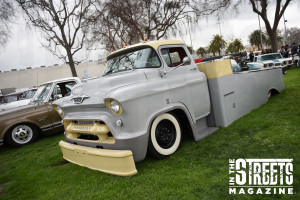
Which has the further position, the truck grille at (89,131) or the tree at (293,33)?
the tree at (293,33)

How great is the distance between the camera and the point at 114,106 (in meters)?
2.79

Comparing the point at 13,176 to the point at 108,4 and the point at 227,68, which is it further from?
the point at 108,4

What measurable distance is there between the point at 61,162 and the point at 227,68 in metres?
4.03

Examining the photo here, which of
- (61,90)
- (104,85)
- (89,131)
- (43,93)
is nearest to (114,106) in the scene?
(104,85)

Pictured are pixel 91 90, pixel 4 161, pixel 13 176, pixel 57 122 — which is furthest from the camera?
pixel 57 122

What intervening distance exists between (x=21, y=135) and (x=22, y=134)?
39 mm

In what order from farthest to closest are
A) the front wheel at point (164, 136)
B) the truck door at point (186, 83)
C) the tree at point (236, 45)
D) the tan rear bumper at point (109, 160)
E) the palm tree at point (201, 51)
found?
the palm tree at point (201, 51), the tree at point (236, 45), the truck door at point (186, 83), the front wheel at point (164, 136), the tan rear bumper at point (109, 160)

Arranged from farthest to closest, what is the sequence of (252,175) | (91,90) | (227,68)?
(227,68)
(91,90)
(252,175)

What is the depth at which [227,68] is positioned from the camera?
182 inches

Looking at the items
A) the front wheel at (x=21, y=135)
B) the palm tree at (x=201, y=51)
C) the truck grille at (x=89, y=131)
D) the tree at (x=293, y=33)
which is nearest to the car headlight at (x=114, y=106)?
the truck grille at (x=89, y=131)

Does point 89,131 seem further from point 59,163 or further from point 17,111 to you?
point 17,111

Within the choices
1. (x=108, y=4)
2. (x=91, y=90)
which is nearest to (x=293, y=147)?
(x=91, y=90)

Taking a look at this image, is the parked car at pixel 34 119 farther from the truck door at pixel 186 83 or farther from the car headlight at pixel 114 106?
the car headlight at pixel 114 106

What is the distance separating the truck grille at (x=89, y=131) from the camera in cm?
300
